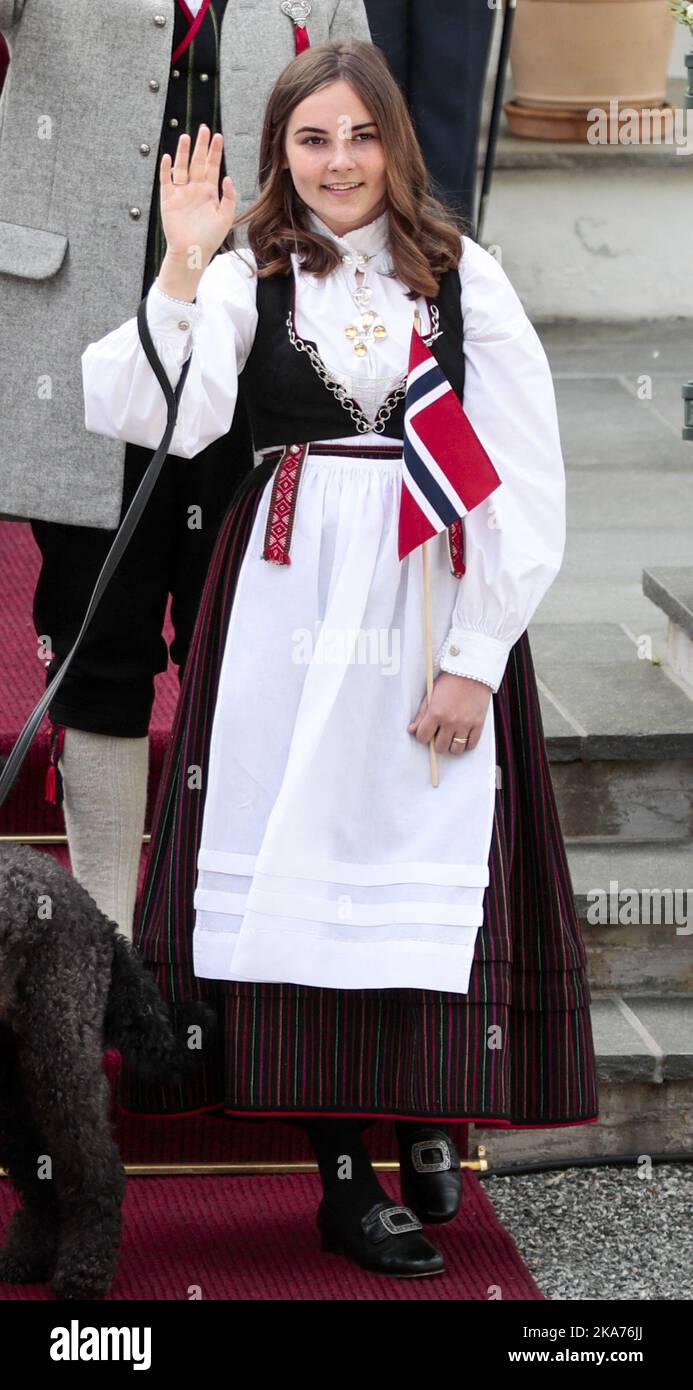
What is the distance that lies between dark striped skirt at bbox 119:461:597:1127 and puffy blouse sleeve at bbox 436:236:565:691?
13 cm

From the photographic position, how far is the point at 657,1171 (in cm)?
290

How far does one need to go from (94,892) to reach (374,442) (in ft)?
2.46

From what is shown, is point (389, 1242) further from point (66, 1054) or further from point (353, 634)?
point (353, 634)

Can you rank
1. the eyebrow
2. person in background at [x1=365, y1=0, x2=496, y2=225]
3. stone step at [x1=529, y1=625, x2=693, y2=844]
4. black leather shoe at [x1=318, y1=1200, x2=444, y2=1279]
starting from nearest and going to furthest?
1. the eyebrow
2. black leather shoe at [x1=318, y1=1200, x2=444, y2=1279]
3. person in background at [x1=365, y1=0, x2=496, y2=225]
4. stone step at [x1=529, y1=625, x2=693, y2=844]

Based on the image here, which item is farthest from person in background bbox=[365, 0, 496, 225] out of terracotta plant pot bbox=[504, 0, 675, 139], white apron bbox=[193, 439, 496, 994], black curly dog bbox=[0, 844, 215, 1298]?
terracotta plant pot bbox=[504, 0, 675, 139]

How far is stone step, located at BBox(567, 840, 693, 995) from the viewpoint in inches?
119

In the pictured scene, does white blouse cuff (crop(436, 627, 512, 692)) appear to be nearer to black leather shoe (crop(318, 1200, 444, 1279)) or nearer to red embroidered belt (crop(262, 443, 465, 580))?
red embroidered belt (crop(262, 443, 465, 580))

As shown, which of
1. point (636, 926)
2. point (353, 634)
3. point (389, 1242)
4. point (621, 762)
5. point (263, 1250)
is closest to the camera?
point (353, 634)

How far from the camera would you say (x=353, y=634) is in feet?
7.08

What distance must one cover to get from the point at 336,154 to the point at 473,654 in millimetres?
586

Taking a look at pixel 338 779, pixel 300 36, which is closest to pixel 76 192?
pixel 300 36

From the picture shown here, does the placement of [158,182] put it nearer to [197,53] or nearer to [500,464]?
[197,53]

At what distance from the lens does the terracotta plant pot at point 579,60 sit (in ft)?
19.2
